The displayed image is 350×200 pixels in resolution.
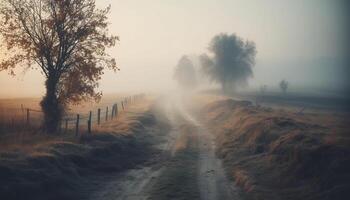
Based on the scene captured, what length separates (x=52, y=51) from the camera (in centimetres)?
3094

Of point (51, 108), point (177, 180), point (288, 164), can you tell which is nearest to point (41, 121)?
point (51, 108)

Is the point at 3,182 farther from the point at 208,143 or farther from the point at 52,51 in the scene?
the point at 208,143

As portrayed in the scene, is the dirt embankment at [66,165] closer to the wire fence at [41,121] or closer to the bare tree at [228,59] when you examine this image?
the wire fence at [41,121]

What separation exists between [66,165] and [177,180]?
19.5 ft

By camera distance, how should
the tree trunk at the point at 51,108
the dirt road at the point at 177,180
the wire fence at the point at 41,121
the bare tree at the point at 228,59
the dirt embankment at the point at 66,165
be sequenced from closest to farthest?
the dirt embankment at the point at 66,165 < the dirt road at the point at 177,180 < the wire fence at the point at 41,121 < the tree trunk at the point at 51,108 < the bare tree at the point at 228,59

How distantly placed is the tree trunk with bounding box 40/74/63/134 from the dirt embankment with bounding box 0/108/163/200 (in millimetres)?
4529

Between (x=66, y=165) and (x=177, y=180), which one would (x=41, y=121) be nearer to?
(x=66, y=165)

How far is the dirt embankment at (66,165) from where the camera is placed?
16.4 metres

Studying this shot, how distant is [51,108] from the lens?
31.7 meters

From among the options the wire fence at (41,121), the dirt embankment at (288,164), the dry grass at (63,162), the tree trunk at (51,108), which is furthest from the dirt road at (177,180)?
the tree trunk at (51,108)

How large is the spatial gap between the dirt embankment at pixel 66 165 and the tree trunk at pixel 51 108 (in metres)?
4.53

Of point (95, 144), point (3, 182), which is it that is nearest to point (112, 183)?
point (3, 182)

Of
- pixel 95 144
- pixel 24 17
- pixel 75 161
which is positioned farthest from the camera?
pixel 24 17

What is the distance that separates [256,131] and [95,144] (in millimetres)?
12387
